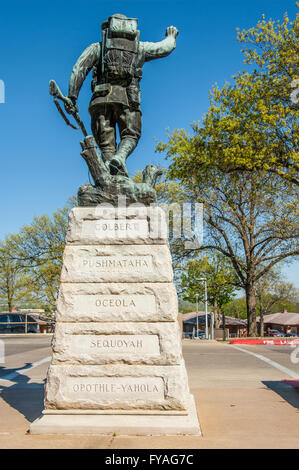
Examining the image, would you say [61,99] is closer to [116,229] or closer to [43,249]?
[116,229]

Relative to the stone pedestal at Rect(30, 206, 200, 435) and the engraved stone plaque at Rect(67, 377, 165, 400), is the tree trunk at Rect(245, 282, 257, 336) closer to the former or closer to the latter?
the stone pedestal at Rect(30, 206, 200, 435)

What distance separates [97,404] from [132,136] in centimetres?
340

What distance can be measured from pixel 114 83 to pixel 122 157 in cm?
103

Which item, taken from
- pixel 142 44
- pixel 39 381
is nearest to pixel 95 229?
pixel 142 44

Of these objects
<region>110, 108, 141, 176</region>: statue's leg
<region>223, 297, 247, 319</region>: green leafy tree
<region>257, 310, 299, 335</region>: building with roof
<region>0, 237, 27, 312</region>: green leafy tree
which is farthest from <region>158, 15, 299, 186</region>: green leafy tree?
<region>223, 297, 247, 319</region>: green leafy tree

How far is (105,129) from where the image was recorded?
19.2ft

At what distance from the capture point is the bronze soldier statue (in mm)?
5660

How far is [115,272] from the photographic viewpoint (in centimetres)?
468

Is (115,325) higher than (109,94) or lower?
lower

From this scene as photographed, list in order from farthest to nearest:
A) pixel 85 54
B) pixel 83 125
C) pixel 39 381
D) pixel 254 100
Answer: pixel 254 100, pixel 39 381, pixel 83 125, pixel 85 54

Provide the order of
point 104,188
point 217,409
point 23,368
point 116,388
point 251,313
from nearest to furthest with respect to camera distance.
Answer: point 116,388, point 104,188, point 217,409, point 23,368, point 251,313

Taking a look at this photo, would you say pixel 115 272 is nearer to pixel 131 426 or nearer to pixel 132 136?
pixel 131 426

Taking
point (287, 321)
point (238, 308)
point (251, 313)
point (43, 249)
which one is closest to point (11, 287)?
point (43, 249)

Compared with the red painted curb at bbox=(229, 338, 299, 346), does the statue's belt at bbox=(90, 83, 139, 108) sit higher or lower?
higher
